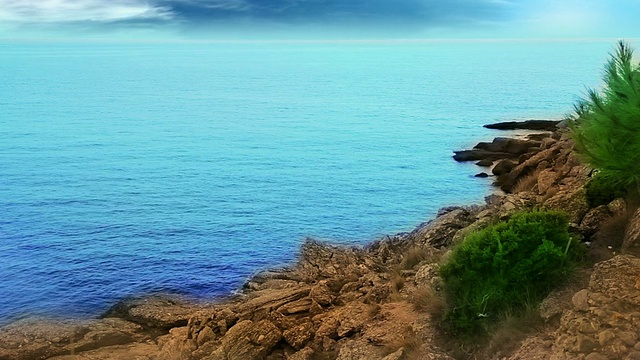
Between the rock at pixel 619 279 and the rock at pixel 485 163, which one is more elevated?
the rock at pixel 619 279

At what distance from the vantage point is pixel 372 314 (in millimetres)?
17234

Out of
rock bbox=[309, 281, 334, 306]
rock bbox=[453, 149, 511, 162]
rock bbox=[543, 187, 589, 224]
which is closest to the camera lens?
rock bbox=[543, 187, 589, 224]

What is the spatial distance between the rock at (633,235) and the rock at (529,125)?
44878 millimetres

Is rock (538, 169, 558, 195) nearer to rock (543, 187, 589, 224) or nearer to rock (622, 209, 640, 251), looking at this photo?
rock (543, 187, 589, 224)

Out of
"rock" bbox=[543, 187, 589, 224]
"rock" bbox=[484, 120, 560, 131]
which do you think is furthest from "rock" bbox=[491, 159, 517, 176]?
"rock" bbox=[543, 187, 589, 224]

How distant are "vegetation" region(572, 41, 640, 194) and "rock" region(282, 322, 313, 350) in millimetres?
8237

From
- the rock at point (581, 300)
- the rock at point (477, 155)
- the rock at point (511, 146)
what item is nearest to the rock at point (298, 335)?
the rock at point (581, 300)

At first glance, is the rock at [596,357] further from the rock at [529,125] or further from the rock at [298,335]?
the rock at [529,125]

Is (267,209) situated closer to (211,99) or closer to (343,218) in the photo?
(343,218)

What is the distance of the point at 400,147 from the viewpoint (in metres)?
59.4

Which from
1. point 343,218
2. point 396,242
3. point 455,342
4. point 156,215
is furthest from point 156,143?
point 455,342

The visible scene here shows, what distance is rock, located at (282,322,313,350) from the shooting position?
16938 millimetres

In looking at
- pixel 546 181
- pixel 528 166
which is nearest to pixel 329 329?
pixel 546 181

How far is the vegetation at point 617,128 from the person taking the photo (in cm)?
1374
